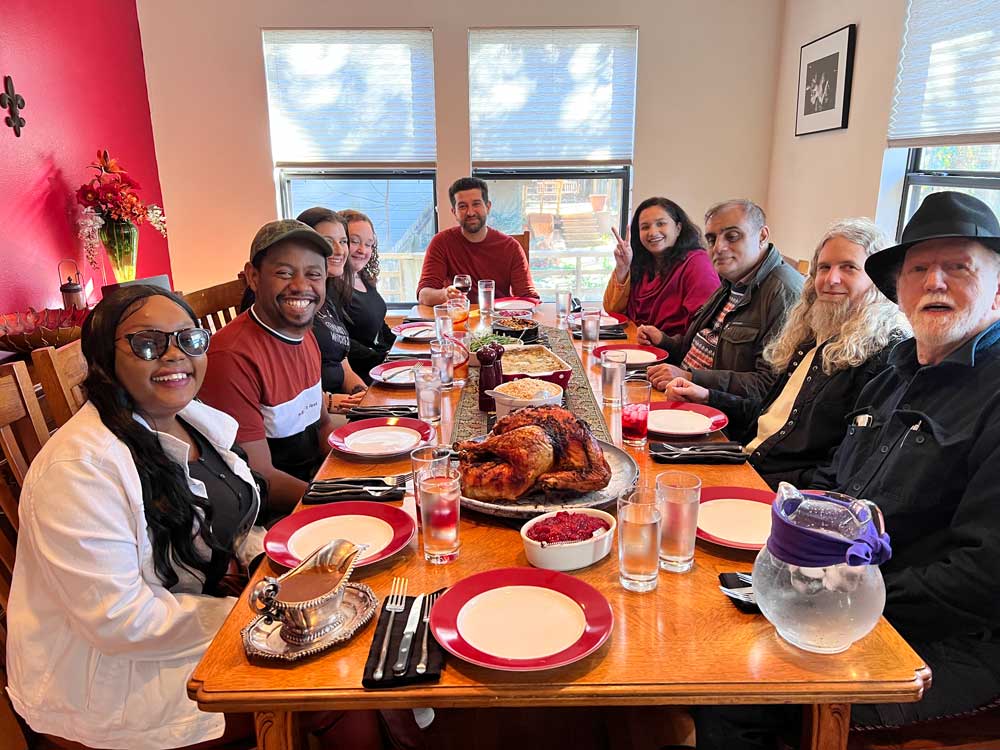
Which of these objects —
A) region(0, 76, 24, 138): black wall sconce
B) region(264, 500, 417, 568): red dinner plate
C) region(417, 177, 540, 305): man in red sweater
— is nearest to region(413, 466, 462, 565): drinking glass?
region(264, 500, 417, 568): red dinner plate

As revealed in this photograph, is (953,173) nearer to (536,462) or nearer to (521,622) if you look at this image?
(536,462)

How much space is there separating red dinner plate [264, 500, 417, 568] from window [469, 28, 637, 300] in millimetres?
3782

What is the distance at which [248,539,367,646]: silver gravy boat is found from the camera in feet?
2.94

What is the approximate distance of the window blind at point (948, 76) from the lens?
99.0 inches

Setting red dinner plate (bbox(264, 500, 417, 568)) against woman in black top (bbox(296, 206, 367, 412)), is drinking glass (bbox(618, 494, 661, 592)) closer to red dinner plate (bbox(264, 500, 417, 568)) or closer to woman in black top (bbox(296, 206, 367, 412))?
red dinner plate (bbox(264, 500, 417, 568))

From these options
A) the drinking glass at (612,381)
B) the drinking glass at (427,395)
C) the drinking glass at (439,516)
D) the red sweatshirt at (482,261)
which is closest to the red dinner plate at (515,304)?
the red sweatshirt at (482,261)

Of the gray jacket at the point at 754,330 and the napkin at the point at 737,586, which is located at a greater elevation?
the gray jacket at the point at 754,330

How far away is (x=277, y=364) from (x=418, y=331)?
3.38ft

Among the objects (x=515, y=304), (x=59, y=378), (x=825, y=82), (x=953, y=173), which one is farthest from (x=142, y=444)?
(x=825, y=82)

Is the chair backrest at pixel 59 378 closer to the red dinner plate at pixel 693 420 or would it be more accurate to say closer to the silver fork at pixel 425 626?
the silver fork at pixel 425 626

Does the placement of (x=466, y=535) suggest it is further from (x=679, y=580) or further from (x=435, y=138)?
(x=435, y=138)

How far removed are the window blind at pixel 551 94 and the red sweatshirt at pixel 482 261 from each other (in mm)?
904

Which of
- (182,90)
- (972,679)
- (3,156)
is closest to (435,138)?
(182,90)

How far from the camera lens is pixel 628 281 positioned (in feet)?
11.4
